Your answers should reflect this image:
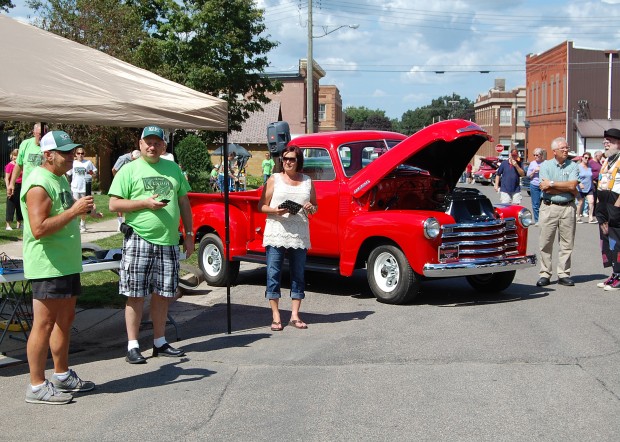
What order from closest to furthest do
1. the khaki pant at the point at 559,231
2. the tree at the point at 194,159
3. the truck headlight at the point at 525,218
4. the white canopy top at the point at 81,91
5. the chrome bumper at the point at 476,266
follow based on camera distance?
the white canopy top at the point at 81,91 < the chrome bumper at the point at 476,266 < the truck headlight at the point at 525,218 < the khaki pant at the point at 559,231 < the tree at the point at 194,159

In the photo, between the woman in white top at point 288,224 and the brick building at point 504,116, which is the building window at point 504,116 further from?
the woman in white top at point 288,224

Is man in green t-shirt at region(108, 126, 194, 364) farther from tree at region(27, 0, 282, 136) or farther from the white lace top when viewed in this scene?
tree at region(27, 0, 282, 136)

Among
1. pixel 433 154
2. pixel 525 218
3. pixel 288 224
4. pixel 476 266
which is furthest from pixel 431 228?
pixel 288 224

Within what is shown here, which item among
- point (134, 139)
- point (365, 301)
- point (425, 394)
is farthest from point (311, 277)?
point (134, 139)

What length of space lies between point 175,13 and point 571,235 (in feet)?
100

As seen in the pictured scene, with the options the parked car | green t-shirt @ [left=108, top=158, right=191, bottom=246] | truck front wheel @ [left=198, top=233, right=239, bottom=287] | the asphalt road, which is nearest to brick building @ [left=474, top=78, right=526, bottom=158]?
the parked car

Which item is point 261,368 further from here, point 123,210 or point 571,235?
point 571,235

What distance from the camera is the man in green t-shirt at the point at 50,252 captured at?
18.0ft

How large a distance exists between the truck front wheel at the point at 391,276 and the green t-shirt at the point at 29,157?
4.39 metres

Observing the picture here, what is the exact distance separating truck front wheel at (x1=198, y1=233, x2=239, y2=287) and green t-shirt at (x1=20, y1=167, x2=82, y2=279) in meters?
5.36

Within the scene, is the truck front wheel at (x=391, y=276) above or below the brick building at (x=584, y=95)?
below

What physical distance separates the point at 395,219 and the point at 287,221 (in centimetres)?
170

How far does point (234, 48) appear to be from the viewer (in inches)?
1484

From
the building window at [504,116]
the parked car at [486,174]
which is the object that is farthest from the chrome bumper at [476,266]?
the building window at [504,116]
